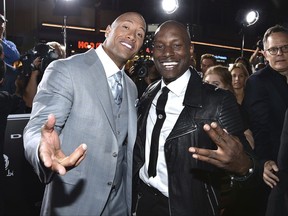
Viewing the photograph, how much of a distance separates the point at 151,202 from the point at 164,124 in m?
0.56

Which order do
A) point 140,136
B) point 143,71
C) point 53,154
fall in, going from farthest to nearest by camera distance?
1. point 143,71
2. point 140,136
3. point 53,154

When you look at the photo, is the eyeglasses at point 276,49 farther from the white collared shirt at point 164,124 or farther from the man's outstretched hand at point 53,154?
the man's outstretched hand at point 53,154

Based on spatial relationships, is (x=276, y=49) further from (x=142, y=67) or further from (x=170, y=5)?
(x=170, y=5)

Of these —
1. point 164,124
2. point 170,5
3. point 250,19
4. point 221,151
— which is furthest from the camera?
point 250,19

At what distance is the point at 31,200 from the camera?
153 inches

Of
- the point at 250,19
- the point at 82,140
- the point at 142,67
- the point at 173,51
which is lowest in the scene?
the point at 82,140

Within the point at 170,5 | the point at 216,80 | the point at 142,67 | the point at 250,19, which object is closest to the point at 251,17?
the point at 250,19

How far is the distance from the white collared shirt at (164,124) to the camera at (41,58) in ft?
8.62

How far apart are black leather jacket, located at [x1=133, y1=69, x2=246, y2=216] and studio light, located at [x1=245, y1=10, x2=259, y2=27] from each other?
5653 mm

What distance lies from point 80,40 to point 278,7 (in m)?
13.2

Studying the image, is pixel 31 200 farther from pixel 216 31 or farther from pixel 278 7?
pixel 216 31

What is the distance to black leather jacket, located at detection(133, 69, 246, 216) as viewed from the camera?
2211 millimetres

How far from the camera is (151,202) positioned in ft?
7.83

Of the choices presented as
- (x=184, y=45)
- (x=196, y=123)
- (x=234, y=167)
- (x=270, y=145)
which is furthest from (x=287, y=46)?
(x=234, y=167)
